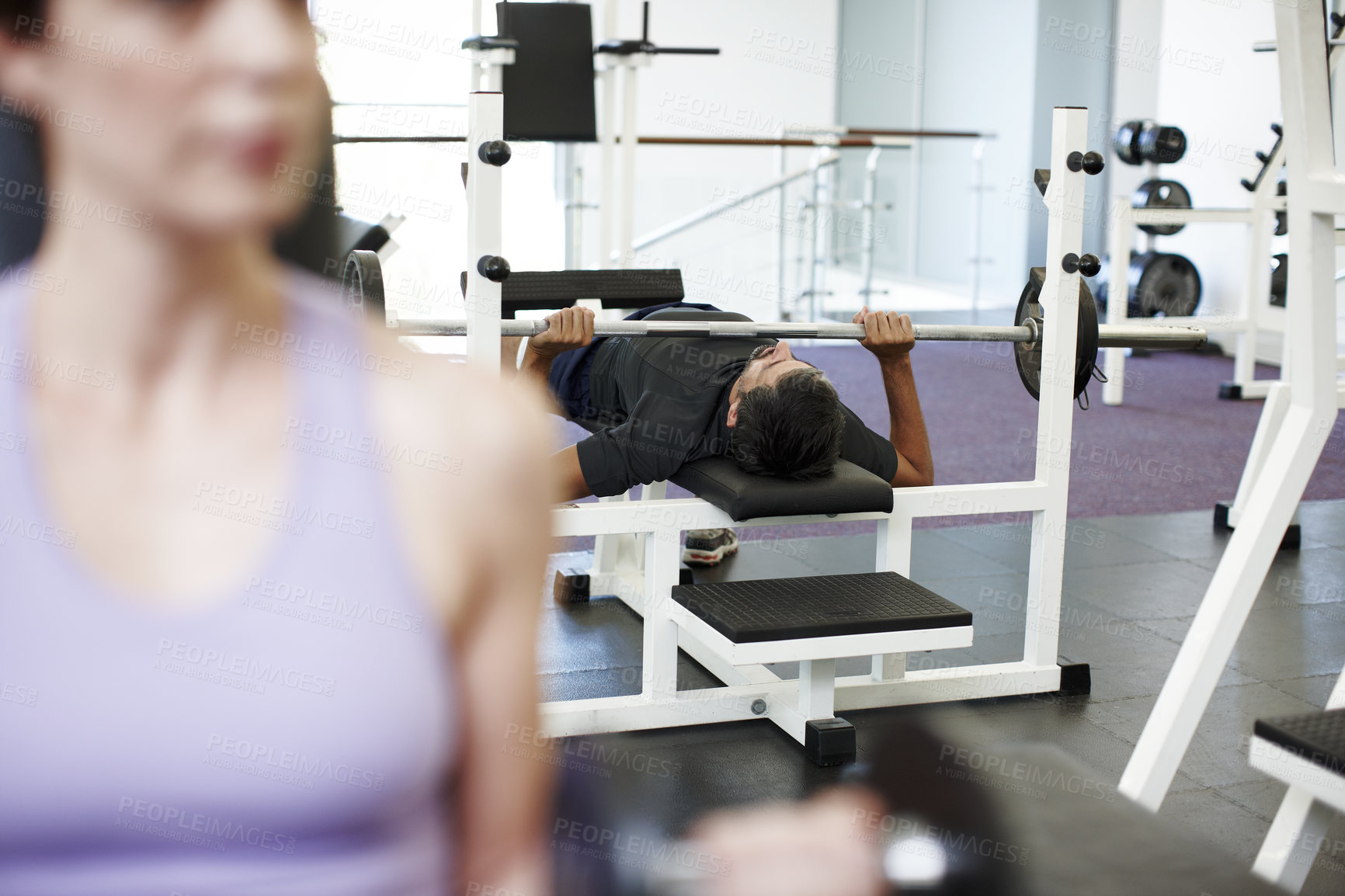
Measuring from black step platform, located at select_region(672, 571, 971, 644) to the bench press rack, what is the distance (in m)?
0.01

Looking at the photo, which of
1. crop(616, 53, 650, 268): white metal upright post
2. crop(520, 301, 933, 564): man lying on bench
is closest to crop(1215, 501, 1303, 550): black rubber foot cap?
crop(520, 301, 933, 564): man lying on bench

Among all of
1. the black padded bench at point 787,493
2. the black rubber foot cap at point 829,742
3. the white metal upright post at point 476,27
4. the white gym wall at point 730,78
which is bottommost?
the black rubber foot cap at point 829,742

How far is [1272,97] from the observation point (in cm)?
679

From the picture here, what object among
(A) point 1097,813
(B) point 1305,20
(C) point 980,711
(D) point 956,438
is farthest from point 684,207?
(A) point 1097,813

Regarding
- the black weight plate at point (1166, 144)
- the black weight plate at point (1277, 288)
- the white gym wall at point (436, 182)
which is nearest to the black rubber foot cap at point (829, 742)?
the white gym wall at point (436, 182)

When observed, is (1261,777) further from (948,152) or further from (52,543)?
(948,152)

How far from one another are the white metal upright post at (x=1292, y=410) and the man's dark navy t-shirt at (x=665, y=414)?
3.59ft

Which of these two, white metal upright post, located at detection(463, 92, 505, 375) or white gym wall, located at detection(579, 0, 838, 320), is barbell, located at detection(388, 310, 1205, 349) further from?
white gym wall, located at detection(579, 0, 838, 320)

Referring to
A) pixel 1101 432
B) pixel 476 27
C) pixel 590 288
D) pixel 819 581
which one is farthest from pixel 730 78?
pixel 819 581

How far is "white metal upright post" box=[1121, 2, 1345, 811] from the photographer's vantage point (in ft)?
4.17

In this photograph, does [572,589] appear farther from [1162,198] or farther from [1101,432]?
[1162,198]

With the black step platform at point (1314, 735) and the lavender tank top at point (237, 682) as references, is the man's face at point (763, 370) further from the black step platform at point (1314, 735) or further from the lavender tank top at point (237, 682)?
the lavender tank top at point (237, 682)

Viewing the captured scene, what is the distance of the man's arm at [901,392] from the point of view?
7.79 ft

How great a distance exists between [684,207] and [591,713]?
5252mm
